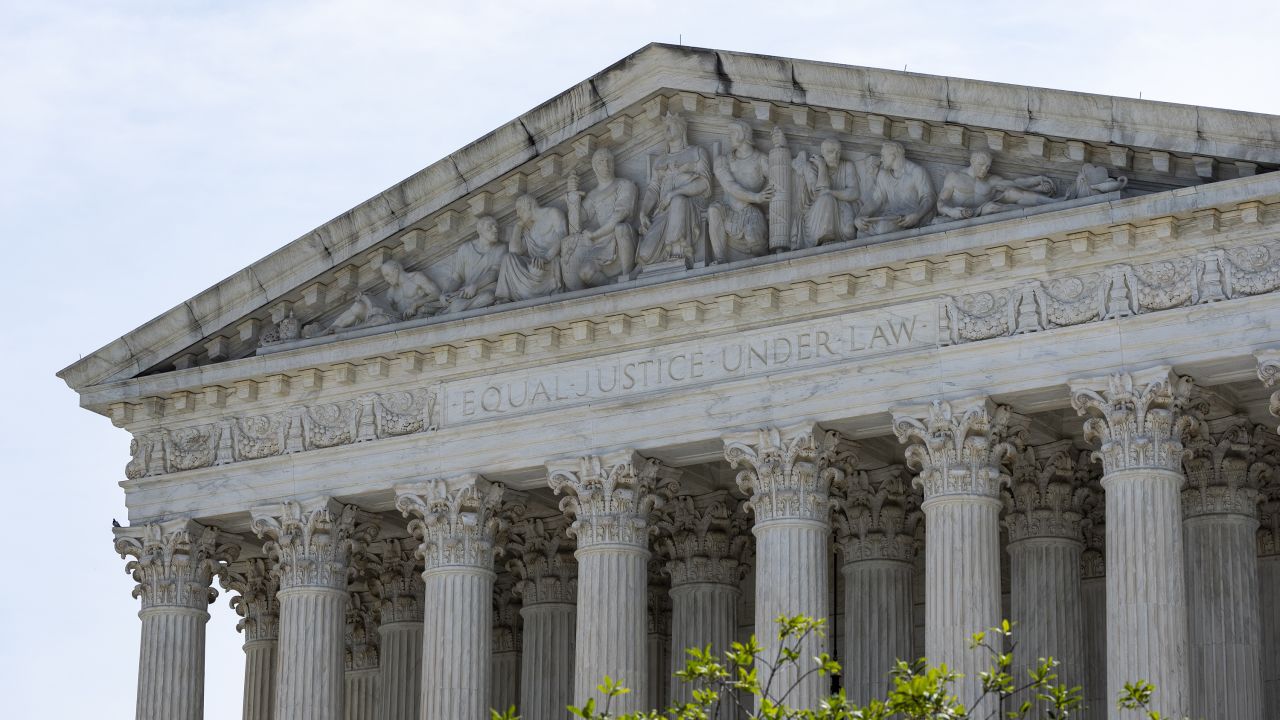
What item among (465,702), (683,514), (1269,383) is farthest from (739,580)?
(1269,383)

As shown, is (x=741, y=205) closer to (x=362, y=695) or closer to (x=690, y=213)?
(x=690, y=213)

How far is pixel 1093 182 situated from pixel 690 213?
6.84m

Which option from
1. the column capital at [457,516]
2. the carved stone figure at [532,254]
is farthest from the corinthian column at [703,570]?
the carved stone figure at [532,254]

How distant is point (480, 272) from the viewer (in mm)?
46438

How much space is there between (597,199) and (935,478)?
792 cm

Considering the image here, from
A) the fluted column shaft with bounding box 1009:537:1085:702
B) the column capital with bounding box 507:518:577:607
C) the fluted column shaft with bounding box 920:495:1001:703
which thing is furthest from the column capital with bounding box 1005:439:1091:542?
the column capital with bounding box 507:518:577:607

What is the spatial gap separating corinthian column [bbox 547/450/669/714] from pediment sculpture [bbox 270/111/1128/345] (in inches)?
123

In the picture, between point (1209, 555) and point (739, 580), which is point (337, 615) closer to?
point (739, 580)

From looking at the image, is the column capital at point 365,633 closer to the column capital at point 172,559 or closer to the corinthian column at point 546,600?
the corinthian column at point 546,600

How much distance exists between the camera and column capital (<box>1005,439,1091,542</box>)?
44969mm

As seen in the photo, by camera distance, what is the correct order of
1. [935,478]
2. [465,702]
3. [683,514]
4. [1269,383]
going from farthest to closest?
[683,514]
[465,702]
[935,478]
[1269,383]

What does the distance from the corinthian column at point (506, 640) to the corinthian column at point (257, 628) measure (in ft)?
13.9

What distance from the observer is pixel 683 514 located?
48938 millimetres

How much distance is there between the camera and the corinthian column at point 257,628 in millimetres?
52500
